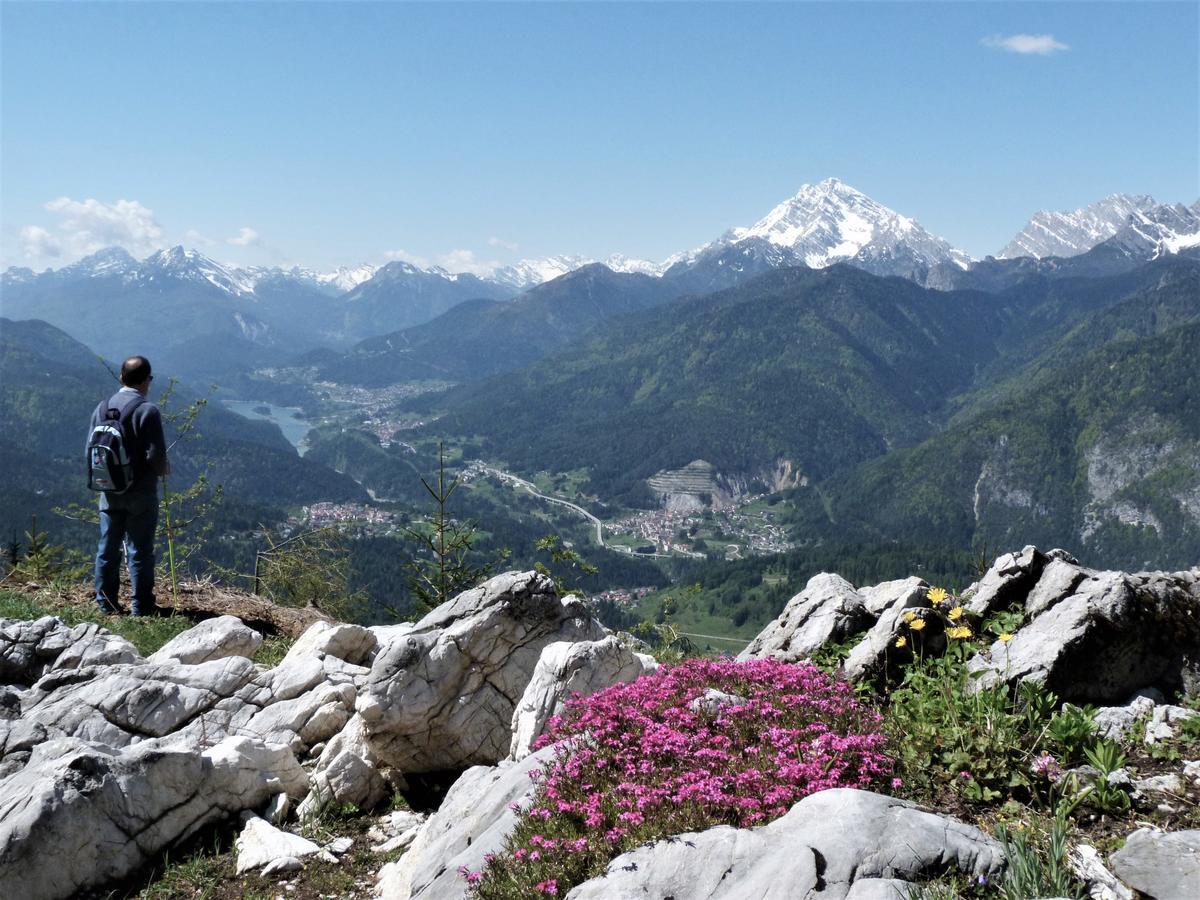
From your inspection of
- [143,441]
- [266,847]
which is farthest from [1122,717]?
[143,441]

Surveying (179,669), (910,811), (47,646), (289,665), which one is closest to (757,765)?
(910,811)

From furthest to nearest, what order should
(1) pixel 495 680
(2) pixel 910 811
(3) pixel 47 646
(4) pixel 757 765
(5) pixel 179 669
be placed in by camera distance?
(3) pixel 47 646
(5) pixel 179 669
(1) pixel 495 680
(4) pixel 757 765
(2) pixel 910 811

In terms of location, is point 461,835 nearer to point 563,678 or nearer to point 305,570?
point 563,678

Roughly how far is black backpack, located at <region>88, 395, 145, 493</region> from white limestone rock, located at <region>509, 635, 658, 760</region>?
858cm

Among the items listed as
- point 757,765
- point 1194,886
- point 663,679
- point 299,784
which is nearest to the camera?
point 1194,886

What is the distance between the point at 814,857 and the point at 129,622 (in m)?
13.3

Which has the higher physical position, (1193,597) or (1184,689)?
(1193,597)

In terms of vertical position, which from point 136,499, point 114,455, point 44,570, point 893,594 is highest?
point 114,455

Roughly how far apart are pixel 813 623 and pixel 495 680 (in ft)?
15.1

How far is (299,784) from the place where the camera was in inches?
359

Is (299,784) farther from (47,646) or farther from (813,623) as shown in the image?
(813,623)

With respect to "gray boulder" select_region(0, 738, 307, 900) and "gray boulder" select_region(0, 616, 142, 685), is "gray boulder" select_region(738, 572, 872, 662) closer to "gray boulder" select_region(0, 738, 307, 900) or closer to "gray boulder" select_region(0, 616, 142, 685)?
"gray boulder" select_region(0, 738, 307, 900)

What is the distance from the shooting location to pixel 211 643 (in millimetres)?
12102

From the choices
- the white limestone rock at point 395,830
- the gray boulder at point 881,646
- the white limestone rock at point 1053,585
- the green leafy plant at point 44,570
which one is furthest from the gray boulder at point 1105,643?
the green leafy plant at point 44,570
